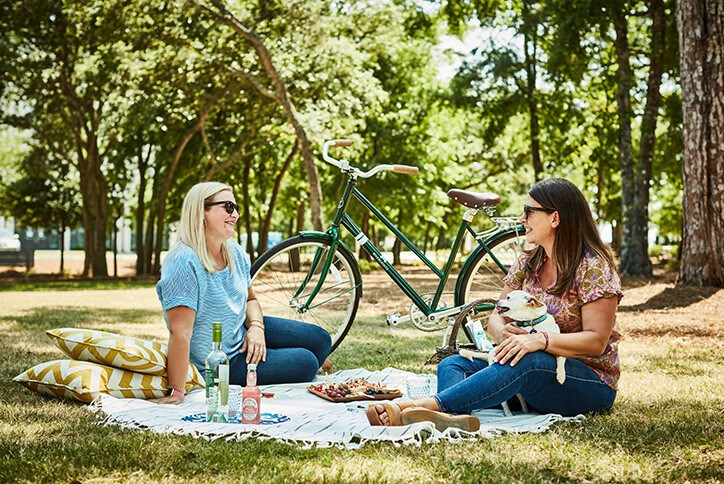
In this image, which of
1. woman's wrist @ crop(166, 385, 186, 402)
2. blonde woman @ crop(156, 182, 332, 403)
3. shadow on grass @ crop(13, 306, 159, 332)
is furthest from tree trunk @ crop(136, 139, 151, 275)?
woman's wrist @ crop(166, 385, 186, 402)

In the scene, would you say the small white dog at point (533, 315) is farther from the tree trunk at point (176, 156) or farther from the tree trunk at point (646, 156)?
the tree trunk at point (176, 156)

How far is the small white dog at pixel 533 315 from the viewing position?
11.9 ft

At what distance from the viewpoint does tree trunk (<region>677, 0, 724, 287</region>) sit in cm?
944

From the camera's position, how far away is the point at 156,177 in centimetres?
2511

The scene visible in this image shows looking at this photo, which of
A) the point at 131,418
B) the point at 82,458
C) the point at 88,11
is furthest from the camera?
the point at 88,11

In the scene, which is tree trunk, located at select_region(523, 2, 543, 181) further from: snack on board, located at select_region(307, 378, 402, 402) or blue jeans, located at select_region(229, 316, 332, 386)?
snack on board, located at select_region(307, 378, 402, 402)

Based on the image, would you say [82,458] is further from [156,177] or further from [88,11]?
[156,177]

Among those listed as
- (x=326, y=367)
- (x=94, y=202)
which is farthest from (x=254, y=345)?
(x=94, y=202)

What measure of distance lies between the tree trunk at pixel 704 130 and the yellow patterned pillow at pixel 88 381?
7658 millimetres

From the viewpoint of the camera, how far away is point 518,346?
355cm

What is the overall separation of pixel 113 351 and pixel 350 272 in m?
2.02

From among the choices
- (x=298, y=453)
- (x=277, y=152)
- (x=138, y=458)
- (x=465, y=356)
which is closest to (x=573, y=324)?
(x=465, y=356)

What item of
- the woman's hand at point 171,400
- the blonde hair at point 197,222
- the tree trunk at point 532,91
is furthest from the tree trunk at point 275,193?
the woman's hand at point 171,400

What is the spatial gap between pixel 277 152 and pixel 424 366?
65.6 feet
